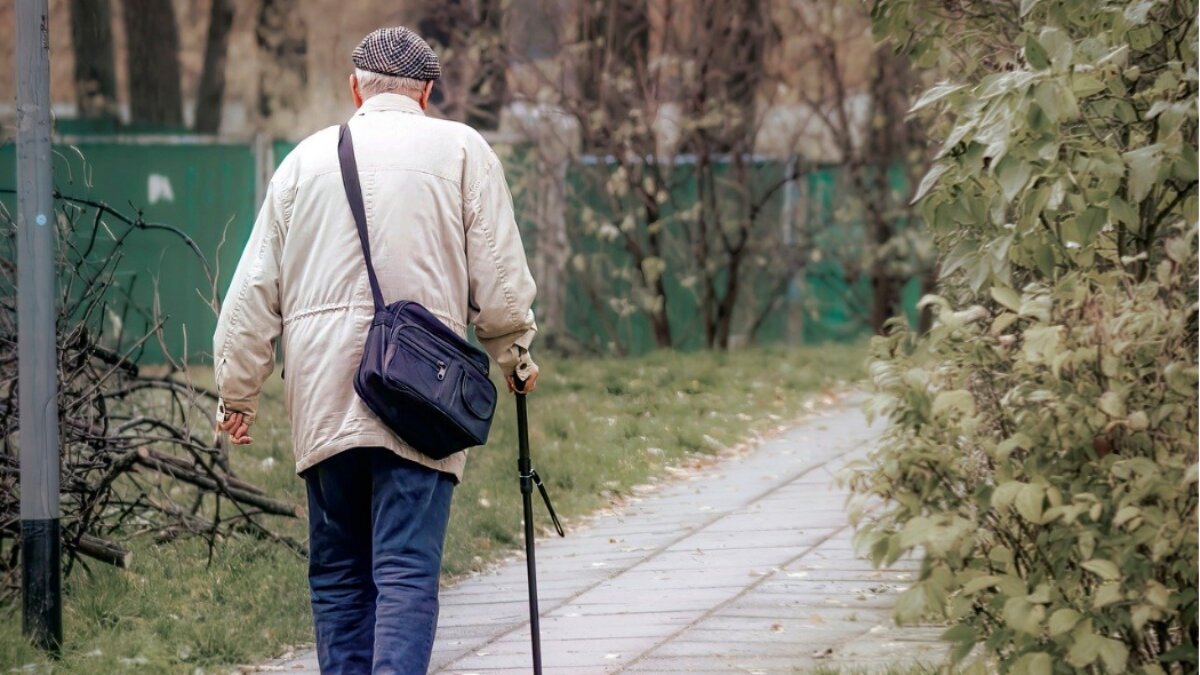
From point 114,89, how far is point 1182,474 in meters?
21.0

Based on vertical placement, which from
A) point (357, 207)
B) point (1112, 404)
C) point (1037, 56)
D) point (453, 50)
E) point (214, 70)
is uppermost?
point (214, 70)

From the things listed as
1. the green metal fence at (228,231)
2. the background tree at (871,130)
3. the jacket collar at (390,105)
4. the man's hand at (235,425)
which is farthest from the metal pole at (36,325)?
the background tree at (871,130)

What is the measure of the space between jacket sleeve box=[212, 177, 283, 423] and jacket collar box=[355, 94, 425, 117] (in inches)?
13.2

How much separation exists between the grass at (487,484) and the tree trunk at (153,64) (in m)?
10.4

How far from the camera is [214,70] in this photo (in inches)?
902

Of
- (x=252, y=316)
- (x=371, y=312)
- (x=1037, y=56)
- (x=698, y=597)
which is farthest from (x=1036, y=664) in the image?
(x=698, y=597)

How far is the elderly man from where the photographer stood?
4.44m

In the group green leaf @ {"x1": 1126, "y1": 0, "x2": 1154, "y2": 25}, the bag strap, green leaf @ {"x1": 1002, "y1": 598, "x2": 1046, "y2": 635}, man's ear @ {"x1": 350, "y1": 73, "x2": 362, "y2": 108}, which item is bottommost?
green leaf @ {"x1": 1002, "y1": 598, "x2": 1046, "y2": 635}

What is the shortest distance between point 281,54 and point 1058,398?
21.5 metres

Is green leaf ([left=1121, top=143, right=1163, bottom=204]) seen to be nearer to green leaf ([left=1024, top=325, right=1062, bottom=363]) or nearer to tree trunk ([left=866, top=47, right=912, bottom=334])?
green leaf ([left=1024, top=325, right=1062, bottom=363])

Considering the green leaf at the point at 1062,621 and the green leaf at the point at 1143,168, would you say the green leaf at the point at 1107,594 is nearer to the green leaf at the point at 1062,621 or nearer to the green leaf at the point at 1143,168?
the green leaf at the point at 1062,621

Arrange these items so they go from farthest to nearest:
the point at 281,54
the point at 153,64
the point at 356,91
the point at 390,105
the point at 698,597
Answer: the point at 281,54 < the point at 153,64 < the point at 698,597 < the point at 356,91 < the point at 390,105

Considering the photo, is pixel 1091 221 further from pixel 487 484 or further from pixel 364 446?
pixel 487 484

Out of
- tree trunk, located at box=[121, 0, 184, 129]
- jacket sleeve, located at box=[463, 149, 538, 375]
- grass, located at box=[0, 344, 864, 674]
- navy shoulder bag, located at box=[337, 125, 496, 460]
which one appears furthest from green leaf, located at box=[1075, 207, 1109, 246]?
tree trunk, located at box=[121, 0, 184, 129]
